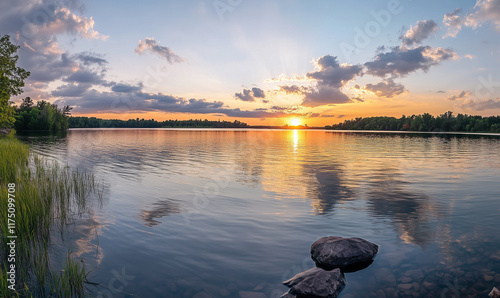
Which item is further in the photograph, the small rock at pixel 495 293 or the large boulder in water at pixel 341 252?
the large boulder in water at pixel 341 252

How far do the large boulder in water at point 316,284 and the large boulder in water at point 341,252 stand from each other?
4.13 feet

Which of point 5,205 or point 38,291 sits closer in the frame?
point 38,291

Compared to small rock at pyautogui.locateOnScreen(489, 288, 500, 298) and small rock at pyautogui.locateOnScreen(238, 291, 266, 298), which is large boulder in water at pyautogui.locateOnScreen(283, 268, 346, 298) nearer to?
small rock at pyautogui.locateOnScreen(238, 291, 266, 298)

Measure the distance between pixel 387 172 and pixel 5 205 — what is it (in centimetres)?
3926

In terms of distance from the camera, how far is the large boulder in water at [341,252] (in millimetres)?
12188

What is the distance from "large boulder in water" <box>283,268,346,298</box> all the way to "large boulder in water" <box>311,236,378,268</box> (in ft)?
4.13

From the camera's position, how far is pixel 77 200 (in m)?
22.2

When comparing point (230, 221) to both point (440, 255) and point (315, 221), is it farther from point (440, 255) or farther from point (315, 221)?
point (440, 255)

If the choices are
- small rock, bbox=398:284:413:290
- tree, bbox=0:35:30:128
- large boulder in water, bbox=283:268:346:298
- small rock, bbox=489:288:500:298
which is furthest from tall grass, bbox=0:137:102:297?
tree, bbox=0:35:30:128

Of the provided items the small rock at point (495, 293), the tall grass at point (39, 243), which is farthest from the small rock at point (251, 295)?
the small rock at point (495, 293)

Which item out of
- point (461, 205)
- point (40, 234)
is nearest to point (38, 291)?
point (40, 234)

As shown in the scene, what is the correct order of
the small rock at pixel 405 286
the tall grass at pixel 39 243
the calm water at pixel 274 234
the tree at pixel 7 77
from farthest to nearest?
the tree at pixel 7 77 → the calm water at pixel 274 234 → the small rock at pixel 405 286 → the tall grass at pixel 39 243

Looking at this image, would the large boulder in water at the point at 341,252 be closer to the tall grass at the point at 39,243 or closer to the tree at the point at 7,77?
the tall grass at the point at 39,243

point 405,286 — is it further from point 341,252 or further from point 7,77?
point 7,77
